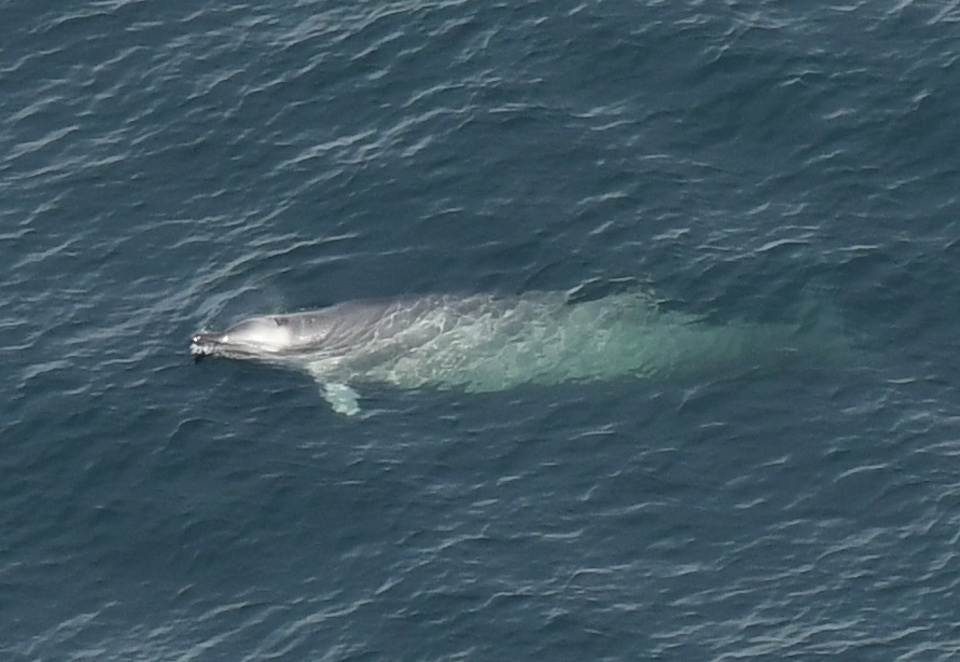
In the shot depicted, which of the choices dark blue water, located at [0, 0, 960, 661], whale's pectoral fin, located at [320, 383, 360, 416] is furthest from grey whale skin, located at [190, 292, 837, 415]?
dark blue water, located at [0, 0, 960, 661]

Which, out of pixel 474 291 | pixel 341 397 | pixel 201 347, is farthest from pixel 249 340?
pixel 474 291

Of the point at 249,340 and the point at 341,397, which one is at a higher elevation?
the point at 249,340

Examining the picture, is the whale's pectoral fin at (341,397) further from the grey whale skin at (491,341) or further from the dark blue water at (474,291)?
the dark blue water at (474,291)

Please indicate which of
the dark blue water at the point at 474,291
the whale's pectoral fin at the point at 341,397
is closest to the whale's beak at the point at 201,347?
the dark blue water at the point at 474,291

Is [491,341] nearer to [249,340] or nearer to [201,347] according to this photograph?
[249,340]

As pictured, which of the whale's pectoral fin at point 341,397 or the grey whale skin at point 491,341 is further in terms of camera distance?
the grey whale skin at point 491,341

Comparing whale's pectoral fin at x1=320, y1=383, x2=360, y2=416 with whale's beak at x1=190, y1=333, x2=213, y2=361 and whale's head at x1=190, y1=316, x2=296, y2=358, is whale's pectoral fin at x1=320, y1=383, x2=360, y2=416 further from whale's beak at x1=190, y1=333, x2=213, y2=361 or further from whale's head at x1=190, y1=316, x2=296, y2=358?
whale's beak at x1=190, y1=333, x2=213, y2=361
